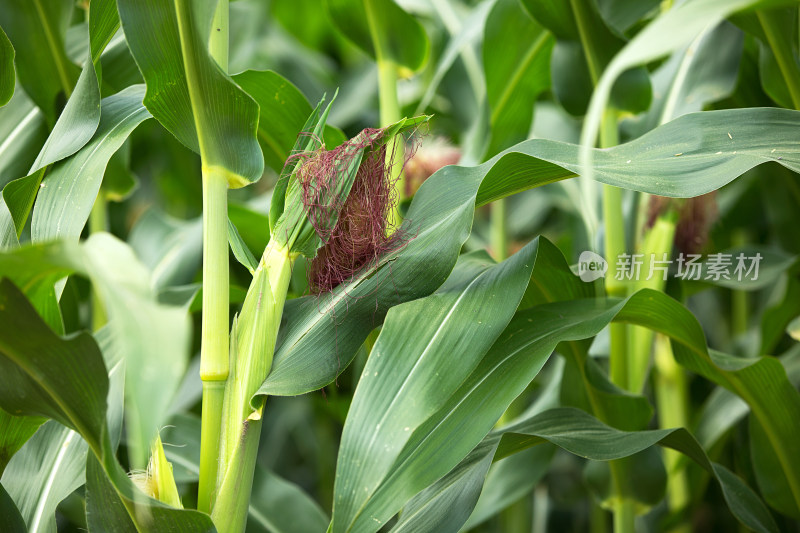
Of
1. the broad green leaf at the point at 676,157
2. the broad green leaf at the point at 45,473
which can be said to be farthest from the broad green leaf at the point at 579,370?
the broad green leaf at the point at 45,473

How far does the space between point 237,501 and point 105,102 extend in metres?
0.43

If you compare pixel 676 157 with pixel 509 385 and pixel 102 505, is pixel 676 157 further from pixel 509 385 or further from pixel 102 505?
pixel 102 505

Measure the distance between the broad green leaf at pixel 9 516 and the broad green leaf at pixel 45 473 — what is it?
0.02 meters

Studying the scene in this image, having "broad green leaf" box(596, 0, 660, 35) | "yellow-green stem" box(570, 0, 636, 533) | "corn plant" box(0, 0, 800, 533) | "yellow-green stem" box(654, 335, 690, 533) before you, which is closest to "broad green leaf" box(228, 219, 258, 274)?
"corn plant" box(0, 0, 800, 533)

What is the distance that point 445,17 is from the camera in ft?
3.92

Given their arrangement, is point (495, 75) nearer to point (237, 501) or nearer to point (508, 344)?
point (508, 344)

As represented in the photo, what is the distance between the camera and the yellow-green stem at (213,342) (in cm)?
54

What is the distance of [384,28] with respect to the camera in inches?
34.2

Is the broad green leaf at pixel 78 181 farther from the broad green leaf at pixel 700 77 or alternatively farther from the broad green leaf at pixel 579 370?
the broad green leaf at pixel 700 77

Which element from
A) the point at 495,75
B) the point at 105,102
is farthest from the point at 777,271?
the point at 105,102

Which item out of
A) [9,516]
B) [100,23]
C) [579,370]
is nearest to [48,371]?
[9,516]

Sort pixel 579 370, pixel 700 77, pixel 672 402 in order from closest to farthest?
pixel 579 370 < pixel 700 77 < pixel 672 402

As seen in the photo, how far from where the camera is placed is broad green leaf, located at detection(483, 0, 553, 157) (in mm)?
908

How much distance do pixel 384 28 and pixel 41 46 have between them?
42 cm
